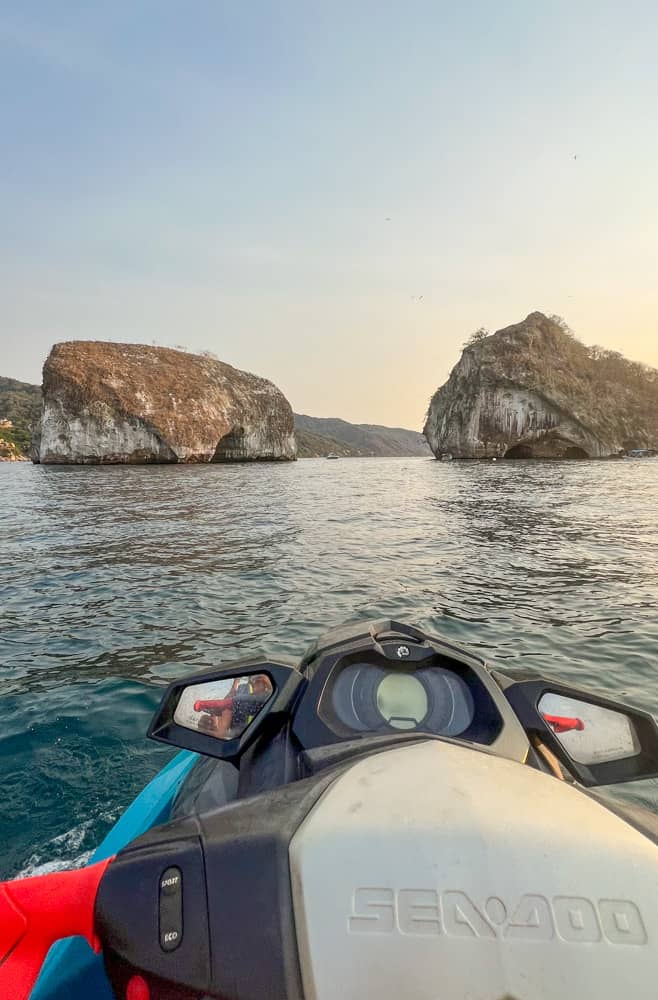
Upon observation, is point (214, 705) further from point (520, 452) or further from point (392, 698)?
point (520, 452)

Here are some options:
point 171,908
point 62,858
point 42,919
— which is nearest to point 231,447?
point 62,858

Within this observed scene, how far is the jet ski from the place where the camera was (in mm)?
756

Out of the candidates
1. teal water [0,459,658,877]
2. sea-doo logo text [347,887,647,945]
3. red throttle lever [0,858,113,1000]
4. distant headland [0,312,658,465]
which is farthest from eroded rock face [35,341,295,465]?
sea-doo logo text [347,887,647,945]

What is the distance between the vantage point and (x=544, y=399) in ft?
189

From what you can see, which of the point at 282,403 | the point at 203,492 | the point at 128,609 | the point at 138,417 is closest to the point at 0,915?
the point at 128,609

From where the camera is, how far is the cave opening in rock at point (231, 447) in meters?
65.1

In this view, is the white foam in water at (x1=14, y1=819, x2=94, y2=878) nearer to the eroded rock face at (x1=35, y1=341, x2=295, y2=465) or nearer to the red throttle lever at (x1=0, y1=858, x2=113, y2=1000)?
the red throttle lever at (x1=0, y1=858, x2=113, y2=1000)

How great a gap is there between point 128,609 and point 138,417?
50642mm

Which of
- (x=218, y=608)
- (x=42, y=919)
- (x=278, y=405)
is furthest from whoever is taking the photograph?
(x=278, y=405)

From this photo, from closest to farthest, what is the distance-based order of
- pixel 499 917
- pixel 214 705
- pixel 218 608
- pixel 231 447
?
pixel 499 917 < pixel 214 705 < pixel 218 608 < pixel 231 447

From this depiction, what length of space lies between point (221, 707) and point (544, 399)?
6227 cm

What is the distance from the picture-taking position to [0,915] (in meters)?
1.07

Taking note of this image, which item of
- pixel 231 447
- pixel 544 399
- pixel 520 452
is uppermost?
pixel 544 399

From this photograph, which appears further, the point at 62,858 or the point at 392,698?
the point at 62,858
